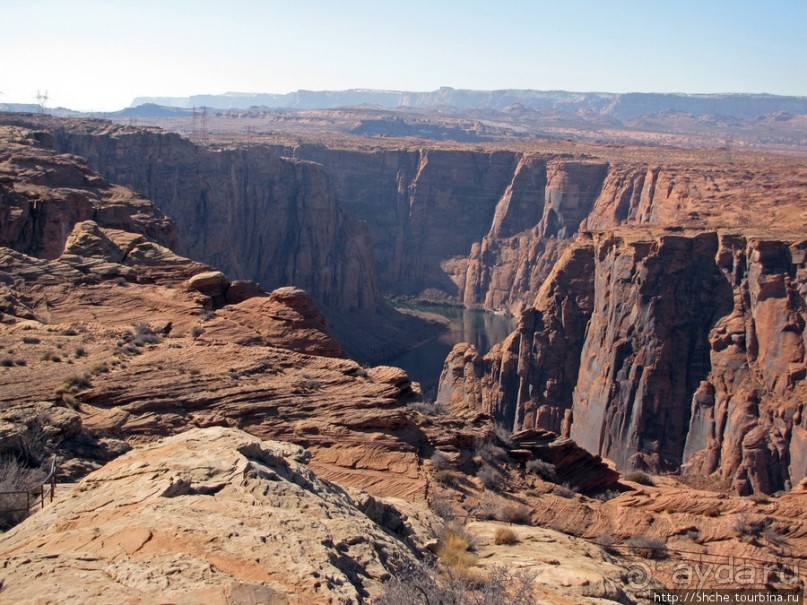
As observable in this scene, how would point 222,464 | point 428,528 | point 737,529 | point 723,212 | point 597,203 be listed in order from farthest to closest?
point 597,203
point 723,212
point 737,529
point 428,528
point 222,464

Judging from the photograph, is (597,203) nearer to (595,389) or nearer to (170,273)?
(595,389)

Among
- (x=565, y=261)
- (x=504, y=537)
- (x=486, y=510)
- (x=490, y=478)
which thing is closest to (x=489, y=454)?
(x=490, y=478)

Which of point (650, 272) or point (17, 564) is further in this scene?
point (650, 272)

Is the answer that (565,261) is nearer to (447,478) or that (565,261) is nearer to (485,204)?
(447,478)

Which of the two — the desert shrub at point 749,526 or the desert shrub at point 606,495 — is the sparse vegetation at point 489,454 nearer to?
the desert shrub at point 606,495

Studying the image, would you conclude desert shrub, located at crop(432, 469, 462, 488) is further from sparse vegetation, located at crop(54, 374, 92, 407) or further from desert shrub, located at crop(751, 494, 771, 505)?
sparse vegetation, located at crop(54, 374, 92, 407)

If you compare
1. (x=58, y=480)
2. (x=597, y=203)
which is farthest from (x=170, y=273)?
(x=597, y=203)

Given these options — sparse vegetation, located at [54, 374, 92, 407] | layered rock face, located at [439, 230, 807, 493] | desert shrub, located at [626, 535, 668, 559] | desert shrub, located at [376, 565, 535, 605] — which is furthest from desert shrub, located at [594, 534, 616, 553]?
layered rock face, located at [439, 230, 807, 493]
